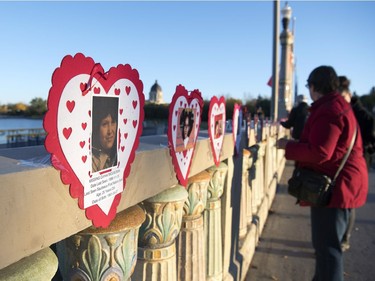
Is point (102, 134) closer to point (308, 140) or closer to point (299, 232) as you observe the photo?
point (308, 140)

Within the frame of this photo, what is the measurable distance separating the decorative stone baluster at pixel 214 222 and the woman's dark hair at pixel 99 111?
1.45 meters

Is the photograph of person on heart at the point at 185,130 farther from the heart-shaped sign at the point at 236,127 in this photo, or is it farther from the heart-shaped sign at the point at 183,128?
the heart-shaped sign at the point at 236,127

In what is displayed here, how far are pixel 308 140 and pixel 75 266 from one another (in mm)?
2096

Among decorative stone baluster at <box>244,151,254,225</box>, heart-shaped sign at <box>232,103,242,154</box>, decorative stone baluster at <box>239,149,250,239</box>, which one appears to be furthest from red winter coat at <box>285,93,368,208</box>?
decorative stone baluster at <box>244,151,254,225</box>

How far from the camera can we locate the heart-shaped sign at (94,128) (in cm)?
89

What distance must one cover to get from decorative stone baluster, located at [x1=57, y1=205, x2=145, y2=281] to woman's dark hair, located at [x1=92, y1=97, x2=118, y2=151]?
1.13 feet

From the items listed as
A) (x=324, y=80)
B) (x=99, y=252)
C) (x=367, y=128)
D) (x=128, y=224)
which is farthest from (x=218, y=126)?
(x=367, y=128)

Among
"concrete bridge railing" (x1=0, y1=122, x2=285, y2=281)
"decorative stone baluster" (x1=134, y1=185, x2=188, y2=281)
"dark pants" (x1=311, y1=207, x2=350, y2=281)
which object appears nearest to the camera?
"concrete bridge railing" (x1=0, y1=122, x2=285, y2=281)

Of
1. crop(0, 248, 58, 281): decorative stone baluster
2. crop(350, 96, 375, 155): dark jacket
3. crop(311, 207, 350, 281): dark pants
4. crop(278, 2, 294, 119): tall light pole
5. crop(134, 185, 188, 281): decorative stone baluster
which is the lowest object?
crop(311, 207, 350, 281): dark pants

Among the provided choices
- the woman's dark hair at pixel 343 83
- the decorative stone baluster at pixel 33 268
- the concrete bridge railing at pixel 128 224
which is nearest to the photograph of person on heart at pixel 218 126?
the concrete bridge railing at pixel 128 224

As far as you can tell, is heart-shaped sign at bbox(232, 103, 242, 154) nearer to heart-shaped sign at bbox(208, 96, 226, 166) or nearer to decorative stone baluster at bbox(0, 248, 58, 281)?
heart-shaped sign at bbox(208, 96, 226, 166)

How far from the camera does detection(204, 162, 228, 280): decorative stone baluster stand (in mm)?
2549

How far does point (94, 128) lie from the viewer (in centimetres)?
104

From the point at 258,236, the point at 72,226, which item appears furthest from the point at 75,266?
the point at 258,236
